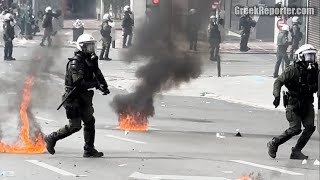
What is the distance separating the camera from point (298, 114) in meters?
11.1

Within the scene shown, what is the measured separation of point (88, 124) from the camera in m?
11.0

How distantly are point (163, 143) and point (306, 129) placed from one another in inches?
92.6

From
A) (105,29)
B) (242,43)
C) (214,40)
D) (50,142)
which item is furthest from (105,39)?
(50,142)

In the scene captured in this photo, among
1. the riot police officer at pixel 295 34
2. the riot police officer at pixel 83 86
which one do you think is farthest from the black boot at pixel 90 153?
the riot police officer at pixel 295 34

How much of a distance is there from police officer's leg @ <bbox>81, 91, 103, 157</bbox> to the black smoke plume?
2840mm

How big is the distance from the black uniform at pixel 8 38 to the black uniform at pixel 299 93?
664 inches

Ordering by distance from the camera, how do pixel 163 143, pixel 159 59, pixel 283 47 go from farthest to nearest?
1. pixel 283 47
2. pixel 159 59
3. pixel 163 143

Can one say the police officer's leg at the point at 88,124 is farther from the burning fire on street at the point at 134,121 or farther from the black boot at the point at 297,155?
the burning fire on street at the point at 134,121

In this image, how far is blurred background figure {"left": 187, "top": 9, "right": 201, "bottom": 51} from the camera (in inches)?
616

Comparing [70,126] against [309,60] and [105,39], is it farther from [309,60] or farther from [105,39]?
[105,39]

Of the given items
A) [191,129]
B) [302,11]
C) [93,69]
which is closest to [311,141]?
[191,129]

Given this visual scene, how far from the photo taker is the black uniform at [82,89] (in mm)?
10805

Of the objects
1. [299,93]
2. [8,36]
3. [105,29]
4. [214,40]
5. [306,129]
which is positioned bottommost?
[8,36]

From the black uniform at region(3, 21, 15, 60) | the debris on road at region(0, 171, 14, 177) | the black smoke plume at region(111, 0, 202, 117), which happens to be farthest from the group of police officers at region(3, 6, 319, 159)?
the black uniform at region(3, 21, 15, 60)
